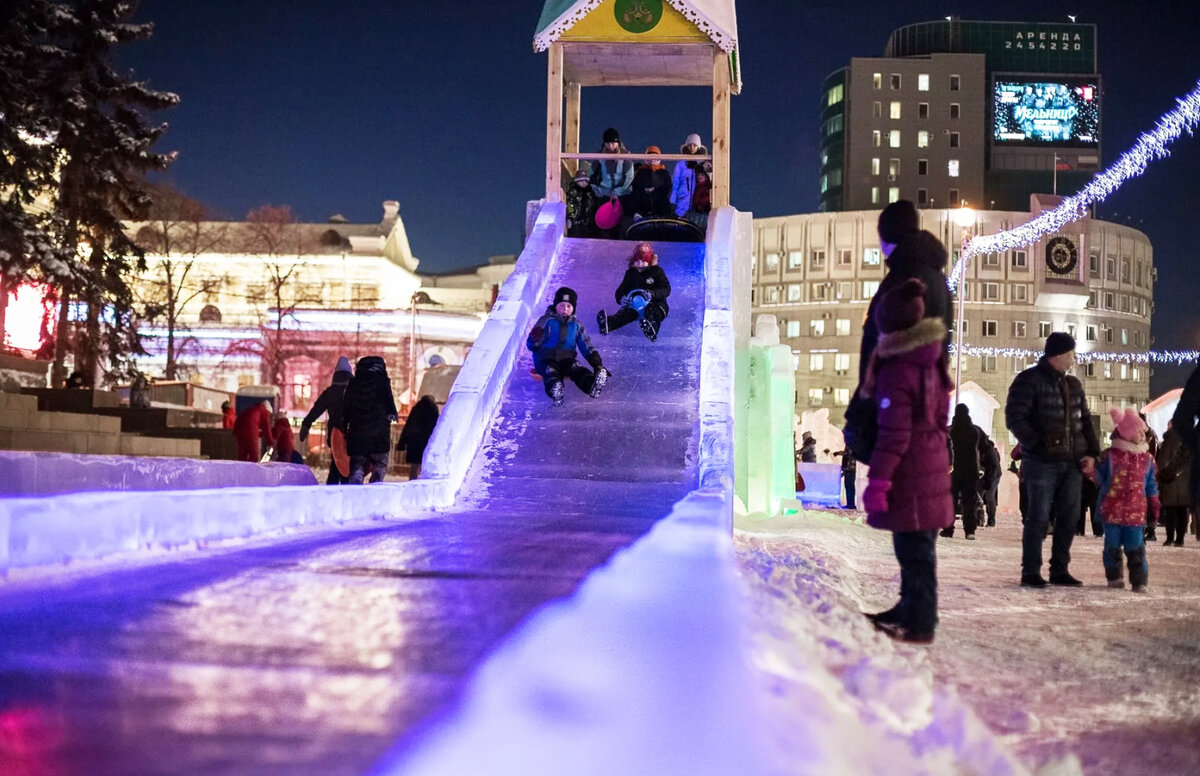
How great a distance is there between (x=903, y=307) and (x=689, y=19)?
12290 mm

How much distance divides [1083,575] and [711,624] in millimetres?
7184

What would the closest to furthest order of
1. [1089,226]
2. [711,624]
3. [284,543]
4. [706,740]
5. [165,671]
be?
[706,740] → [165,671] → [711,624] → [284,543] → [1089,226]

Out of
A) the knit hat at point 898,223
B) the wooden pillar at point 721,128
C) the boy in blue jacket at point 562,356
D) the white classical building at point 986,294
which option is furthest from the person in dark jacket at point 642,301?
the white classical building at point 986,294

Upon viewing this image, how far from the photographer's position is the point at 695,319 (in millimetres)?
13062

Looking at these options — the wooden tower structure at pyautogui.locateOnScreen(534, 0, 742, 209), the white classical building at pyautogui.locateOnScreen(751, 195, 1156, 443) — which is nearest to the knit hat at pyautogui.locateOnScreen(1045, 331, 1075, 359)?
the wooden tower structure at pyautogui.locateOnScreen(534, 0, 742, 209)

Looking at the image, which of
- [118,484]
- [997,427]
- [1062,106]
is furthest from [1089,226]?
[118,484]

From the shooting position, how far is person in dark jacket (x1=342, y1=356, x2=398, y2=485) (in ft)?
37.8

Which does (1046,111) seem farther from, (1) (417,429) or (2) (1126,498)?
(2) (1126,498)

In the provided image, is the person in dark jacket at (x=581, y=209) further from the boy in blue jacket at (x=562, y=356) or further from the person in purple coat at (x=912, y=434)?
the person in purple coat at (x=912, y=434)

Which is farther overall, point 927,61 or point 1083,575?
point 927,61

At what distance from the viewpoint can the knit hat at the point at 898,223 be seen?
5148 mm

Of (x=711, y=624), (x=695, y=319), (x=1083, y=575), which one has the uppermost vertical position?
(x=695, y=319)

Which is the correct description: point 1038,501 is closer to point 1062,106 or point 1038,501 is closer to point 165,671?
point 165,671

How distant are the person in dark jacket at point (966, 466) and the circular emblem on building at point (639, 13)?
260 inches
